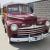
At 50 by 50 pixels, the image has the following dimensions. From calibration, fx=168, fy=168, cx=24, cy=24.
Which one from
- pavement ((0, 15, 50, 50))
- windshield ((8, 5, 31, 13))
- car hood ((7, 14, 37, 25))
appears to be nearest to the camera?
pavement ((0, 15, 50, 50))

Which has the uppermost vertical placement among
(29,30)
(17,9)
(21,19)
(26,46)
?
(17,9)

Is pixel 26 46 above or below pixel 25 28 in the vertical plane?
below

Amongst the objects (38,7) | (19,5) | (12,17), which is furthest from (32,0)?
(12,17)

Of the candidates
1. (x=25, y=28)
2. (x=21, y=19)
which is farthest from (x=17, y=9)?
(x=25, y=28)

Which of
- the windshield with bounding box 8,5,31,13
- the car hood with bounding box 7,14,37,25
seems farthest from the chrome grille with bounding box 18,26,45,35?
the windshield with bounding box 8,5,31,13

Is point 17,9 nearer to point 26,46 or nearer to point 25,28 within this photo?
point 25,28

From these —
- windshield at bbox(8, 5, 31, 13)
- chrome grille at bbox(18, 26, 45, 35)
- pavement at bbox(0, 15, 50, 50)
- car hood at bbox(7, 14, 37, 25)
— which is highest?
windshield at bbox(8, 5, 31, 13)

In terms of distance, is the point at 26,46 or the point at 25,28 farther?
the point at 26,46

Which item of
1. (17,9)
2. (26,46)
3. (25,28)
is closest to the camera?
(25,28)

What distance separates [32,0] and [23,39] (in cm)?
663

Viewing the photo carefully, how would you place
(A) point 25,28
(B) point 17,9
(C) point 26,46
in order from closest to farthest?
(A) point 25,28 → (C) point 26,46 → (B) point 17,9

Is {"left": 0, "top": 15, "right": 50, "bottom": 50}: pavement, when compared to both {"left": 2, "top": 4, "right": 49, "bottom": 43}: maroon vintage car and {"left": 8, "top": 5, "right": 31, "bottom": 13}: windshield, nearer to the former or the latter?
{"left": 2, "top": 4, "right": 49, "bottom": 43}: maroon vintage car

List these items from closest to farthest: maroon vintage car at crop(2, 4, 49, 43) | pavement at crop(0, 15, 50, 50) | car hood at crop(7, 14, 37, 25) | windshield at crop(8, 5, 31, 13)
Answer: maroon vintage car at crop(2, 4, 49, 43), pavement at crop(0, 15, 50, 50), car hood at crop(7, 14, 37, 25), windshield at crop(8, 5, 31, 13)

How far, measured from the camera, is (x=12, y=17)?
22.7 ft
